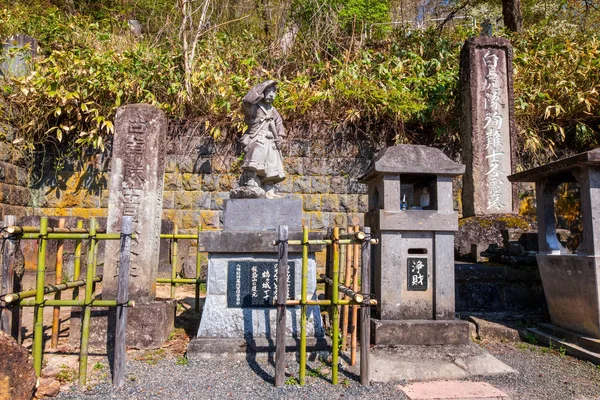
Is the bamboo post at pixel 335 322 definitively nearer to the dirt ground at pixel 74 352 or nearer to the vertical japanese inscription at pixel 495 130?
the dirt ground at pixel 74 352

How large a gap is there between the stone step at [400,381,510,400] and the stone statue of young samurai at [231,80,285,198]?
8.52ft

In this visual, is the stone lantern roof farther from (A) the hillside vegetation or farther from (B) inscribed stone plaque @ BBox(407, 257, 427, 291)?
(A) the hillside vegetation

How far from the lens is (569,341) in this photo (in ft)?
15.6

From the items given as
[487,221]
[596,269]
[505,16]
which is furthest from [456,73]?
[596,269]

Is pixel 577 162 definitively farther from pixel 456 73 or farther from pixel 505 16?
pixel 505 16

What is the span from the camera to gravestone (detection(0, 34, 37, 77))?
29.3 feet

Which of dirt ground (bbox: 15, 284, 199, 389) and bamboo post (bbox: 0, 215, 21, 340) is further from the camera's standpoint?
dirt ground (bbox: 15, 284, 199, 389)

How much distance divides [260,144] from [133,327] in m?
2.57

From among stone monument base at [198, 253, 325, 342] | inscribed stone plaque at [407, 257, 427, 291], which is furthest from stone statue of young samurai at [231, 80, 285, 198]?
inscribed stone plaque at [407, 257, 427, 291]

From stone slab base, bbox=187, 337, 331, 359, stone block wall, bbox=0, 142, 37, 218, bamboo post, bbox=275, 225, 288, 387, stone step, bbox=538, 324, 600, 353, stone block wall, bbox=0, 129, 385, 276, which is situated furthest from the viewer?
stone block wall, bbox=0, 129, 385, 276

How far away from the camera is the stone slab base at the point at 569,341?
14.5ft

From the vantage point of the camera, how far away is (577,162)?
4.54 metres

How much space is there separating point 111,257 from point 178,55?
6164 millimetres

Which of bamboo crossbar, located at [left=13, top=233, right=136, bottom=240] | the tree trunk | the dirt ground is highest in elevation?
the tree trunk
